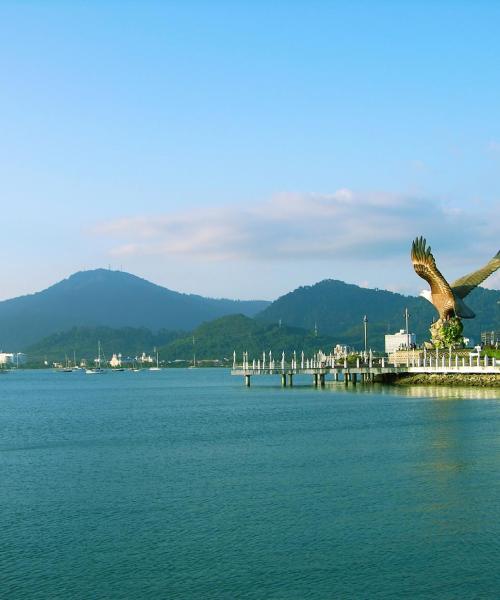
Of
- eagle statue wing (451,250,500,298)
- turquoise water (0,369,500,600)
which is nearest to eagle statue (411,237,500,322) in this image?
eagle statue wing (451,250,500,298)

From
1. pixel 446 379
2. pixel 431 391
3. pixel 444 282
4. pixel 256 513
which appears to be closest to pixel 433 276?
pixel 444 282

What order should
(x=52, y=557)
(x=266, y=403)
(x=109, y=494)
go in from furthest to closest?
1. (x=266, y=403)
2. (x=109, y=494)
3. (x=52, y=557)

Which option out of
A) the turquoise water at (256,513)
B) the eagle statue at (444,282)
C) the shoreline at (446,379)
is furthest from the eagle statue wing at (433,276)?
the turquoise water at (256,513)

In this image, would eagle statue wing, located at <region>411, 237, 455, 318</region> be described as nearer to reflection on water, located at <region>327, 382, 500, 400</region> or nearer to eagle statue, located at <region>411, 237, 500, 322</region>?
eagle statue, located at <region>411, 237, 500, 322</region>

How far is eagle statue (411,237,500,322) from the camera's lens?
112375 millimetres

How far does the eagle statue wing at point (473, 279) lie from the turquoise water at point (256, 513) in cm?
6106

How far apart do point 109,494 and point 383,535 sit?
1259 cm

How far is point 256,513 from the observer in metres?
30.4

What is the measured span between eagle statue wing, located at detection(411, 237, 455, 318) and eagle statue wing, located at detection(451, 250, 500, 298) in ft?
Answer: 11.6

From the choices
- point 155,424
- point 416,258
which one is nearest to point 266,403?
point 155,424

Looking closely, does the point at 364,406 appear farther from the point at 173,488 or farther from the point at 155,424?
the point at 173,488

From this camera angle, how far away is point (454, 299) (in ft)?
375

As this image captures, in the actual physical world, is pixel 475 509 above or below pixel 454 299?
below

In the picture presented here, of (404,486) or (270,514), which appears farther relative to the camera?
(404,486)
